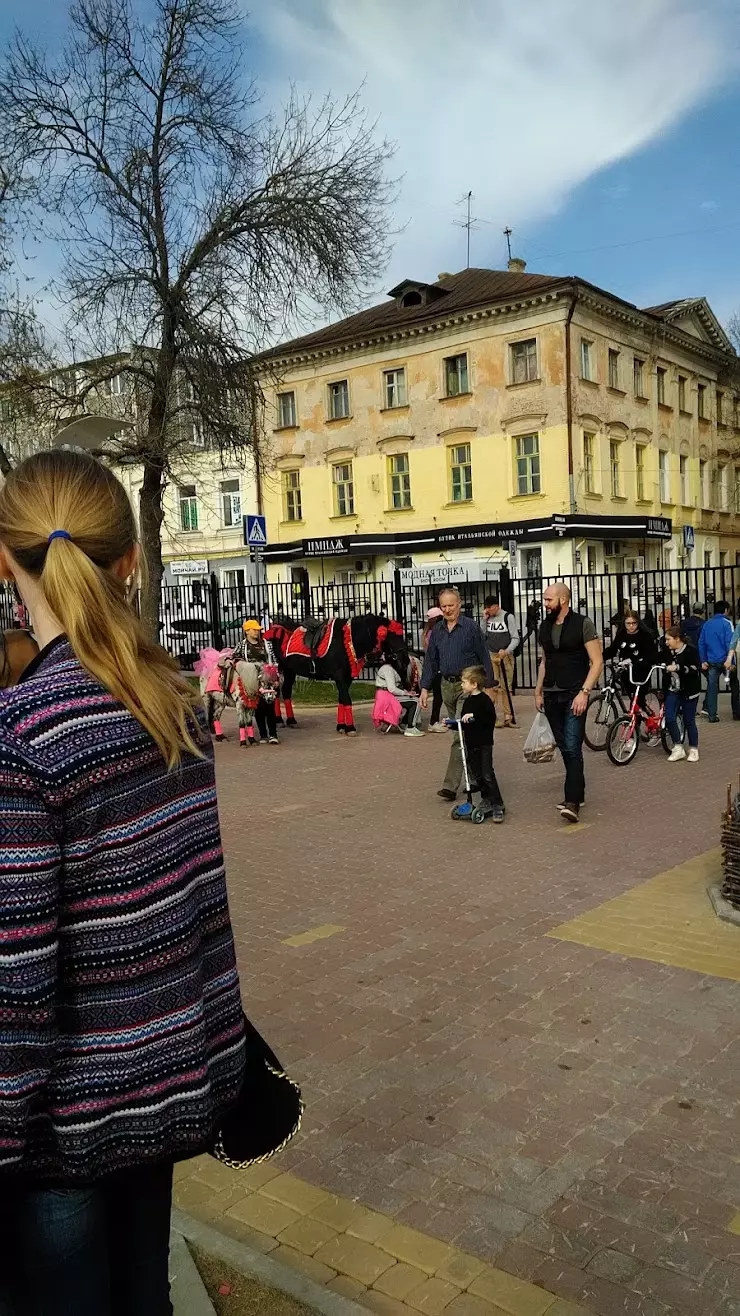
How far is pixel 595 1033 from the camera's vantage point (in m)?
4.22

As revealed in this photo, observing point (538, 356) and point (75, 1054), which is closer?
point (75, 1054)

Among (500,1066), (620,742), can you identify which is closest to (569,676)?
(620,742)

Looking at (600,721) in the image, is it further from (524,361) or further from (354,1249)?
(524,361)

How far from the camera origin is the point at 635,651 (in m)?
11.5

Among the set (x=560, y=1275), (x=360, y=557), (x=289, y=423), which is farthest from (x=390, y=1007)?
(x=289, y=423)

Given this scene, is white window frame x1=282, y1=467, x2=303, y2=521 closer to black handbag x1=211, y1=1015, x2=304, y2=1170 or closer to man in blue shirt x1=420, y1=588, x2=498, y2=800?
man in blue shirt x1=420, y1=588, x2=498, y2=800

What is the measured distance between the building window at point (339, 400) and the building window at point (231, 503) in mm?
5429

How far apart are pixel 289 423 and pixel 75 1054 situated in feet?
130

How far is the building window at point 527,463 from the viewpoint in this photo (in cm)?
3334

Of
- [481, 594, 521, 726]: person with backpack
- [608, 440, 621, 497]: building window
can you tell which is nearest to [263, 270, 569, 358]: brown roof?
[608, 440, 621, 497]: building window

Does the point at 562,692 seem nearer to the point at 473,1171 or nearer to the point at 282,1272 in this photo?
the point at 473,1171

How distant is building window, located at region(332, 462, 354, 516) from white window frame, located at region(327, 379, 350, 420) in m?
1.91

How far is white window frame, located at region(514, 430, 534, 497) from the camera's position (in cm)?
3328

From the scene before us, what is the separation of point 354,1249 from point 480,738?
583cm
